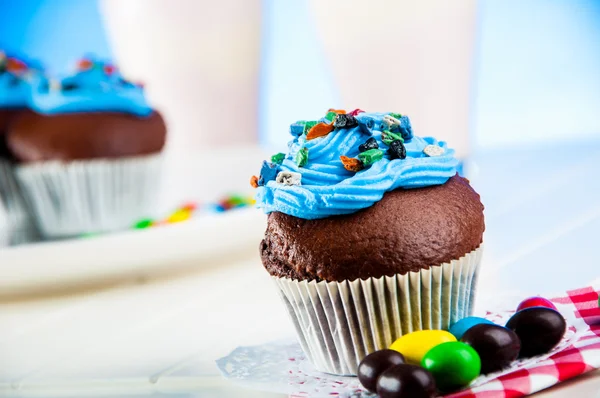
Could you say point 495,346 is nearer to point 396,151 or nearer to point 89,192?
point 396,151

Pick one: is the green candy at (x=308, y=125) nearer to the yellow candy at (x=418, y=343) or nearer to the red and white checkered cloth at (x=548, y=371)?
the yellow candy at (x=418, y=343)

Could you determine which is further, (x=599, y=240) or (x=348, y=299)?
(x=599, y=240)

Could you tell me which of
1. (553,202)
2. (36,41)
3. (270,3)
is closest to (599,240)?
(553,202)

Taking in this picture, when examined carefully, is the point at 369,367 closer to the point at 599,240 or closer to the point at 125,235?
the point at 599,240

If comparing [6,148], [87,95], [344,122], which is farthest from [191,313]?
[6,148]

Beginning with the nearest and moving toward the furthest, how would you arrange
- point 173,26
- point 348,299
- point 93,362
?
point 348,299 < point 93,362 < point 173,26

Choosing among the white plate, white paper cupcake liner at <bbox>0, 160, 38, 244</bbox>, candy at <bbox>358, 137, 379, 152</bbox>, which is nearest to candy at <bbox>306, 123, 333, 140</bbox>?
candy at <bbox>358, 137, 379, 152</bbox>
